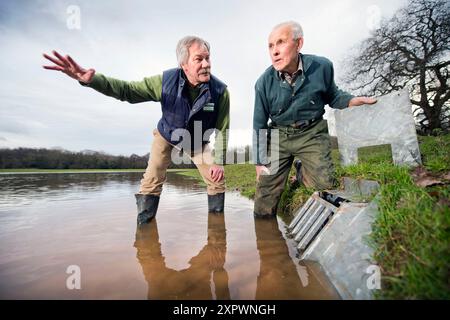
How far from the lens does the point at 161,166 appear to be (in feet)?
11.8

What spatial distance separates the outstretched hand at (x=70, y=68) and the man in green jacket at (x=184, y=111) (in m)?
0.01

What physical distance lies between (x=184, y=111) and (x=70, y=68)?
4.53 feet

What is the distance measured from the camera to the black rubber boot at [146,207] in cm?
340

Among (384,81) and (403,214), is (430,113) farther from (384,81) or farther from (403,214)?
(403,214)

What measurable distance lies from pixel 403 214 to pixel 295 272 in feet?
2.64

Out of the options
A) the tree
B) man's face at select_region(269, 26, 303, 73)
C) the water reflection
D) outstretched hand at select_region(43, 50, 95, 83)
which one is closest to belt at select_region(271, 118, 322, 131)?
man's face at select_region(269, 26, 303, 73)

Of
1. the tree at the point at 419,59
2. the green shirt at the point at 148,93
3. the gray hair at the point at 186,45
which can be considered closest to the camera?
the green shirt at the point at 148,93

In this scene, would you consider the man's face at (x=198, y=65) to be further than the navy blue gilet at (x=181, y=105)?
No

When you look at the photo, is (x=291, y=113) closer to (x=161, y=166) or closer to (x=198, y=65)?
(x=198, y=65)

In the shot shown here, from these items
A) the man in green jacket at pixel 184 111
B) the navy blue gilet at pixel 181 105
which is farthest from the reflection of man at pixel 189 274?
the navy blue gilet at pixel 181 105

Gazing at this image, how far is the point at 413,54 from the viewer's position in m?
16.1

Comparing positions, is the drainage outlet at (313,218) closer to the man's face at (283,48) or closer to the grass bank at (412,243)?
the grass bank at (412,243)

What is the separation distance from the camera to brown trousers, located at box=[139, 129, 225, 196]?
3.50 meters

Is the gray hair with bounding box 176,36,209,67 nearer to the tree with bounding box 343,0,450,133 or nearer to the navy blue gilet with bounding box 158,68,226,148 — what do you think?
the navy blue gilet with bounding box 158,68,226,148
